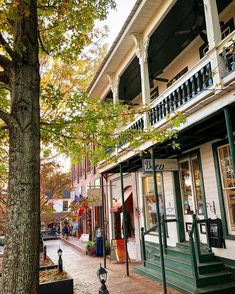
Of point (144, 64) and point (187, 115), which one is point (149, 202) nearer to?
point (144, 64)

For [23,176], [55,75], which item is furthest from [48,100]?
[55,75]

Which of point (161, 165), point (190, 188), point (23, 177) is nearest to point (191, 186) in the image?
point (190, 188)

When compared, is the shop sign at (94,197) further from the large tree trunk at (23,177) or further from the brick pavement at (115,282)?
the large tree trunk at (23,177)

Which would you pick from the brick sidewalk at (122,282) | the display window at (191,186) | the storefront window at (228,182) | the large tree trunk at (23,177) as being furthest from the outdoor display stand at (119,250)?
the large tree trunk at (23,177)

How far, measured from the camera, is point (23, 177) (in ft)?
12.0

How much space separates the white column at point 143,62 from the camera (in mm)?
8438

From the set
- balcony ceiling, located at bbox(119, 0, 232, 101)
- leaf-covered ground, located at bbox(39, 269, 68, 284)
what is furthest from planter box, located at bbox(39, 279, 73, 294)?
balcony ceiling, located at bbox(119, 0, 232, 101)

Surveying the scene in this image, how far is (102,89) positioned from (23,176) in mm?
10816

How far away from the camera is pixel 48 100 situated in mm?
5789

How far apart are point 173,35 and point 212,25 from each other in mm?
3637

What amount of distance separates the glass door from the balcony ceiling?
4033 millimetres

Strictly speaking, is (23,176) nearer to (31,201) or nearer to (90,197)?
(31,201)

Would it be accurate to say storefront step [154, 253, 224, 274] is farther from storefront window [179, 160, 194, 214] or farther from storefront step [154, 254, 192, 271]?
storefront window [179, 160, 194, 214]

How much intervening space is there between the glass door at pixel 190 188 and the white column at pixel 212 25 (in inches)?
167
